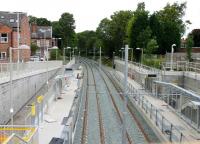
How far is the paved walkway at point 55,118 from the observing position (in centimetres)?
2536

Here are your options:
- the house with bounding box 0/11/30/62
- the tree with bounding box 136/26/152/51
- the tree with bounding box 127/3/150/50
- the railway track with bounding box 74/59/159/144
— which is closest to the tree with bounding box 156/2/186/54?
the tree with bounding box 127/3/150/50

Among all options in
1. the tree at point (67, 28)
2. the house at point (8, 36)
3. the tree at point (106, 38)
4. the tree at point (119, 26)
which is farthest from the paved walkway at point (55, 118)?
the tree at point (67, 28)

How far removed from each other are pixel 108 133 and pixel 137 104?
40.6ft

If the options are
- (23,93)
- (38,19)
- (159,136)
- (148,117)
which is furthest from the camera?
(38,19)

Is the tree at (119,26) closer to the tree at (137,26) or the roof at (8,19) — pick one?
the tree at (137,26)

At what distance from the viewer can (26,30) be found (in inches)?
2931

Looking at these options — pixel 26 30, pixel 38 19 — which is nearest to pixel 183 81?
pixel 26 30

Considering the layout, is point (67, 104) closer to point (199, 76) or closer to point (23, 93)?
point (23, 93)

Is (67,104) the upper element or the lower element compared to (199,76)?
lower

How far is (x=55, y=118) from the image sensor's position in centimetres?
3244

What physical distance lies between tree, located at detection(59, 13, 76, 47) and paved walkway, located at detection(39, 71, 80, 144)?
285 feet

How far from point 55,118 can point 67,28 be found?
107255mm

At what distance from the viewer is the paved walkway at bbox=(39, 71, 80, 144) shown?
83.2ft

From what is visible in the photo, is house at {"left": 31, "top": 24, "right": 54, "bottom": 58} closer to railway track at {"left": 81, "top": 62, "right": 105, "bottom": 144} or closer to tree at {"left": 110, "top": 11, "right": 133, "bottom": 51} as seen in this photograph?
tree at {"left": 110, "top": 11, "right": 133, "bottom": 51}
